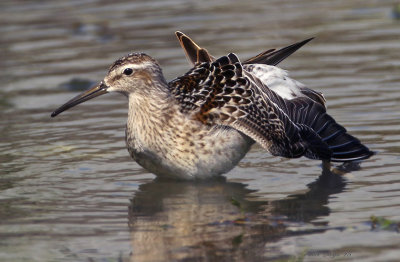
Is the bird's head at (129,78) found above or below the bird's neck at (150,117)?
above

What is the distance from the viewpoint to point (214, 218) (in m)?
7.62

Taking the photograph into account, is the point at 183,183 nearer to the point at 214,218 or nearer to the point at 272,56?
the point at 214,218

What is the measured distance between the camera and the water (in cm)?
698

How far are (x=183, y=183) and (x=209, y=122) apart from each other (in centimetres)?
73

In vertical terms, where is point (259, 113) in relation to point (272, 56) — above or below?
below

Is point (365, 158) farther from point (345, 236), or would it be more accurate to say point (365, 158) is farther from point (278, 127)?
point (345, 236)

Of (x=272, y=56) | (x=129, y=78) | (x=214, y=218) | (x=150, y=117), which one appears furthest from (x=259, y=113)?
(x=214, y=218)

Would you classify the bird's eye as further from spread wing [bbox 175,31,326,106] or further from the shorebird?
spread wing [bbox 175,31,326,106]

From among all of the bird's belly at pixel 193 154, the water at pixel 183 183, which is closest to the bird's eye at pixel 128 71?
the bird's belly at pixel 193 154

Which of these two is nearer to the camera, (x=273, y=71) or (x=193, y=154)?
(x=193, y=154)

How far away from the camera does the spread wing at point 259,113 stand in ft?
28.8

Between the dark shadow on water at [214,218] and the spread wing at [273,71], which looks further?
the spread wing at [273,71]

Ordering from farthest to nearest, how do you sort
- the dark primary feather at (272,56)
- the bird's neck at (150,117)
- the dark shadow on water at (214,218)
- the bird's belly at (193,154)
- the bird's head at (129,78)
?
1. the dark primary feather at (272,56)
2. the bird's head at (129,78)
3. the bird's neck at (150,117)
4. the bird's belly at (193,154)
5. the dark shadow on water at (214,218)

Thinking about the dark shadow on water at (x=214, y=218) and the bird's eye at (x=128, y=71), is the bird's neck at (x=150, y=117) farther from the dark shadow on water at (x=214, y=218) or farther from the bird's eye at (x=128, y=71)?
the dark shadow on water at (x=214, y=218)
